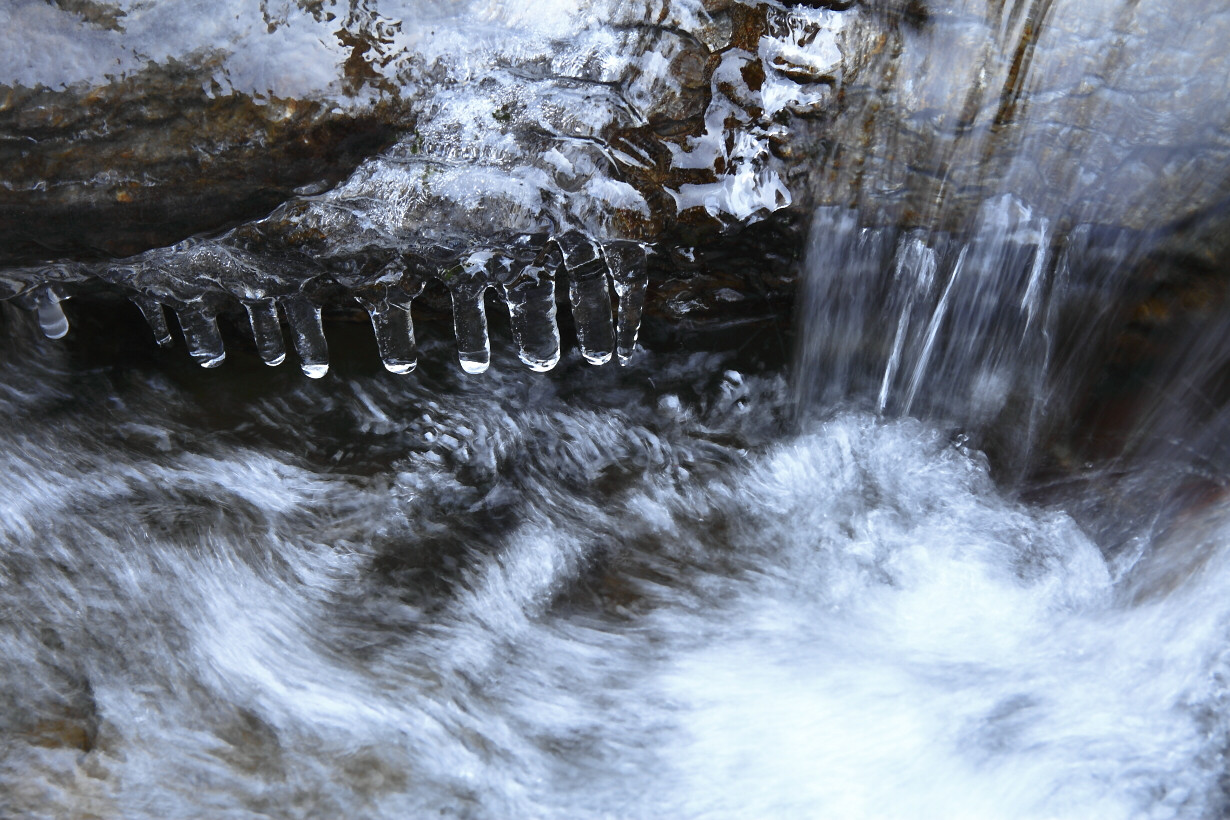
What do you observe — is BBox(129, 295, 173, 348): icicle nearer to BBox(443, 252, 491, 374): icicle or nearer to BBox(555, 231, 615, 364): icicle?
BBox(443, 252, 491, 374): icicle

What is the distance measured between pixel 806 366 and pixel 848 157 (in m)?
0.82

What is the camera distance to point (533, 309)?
267 cm

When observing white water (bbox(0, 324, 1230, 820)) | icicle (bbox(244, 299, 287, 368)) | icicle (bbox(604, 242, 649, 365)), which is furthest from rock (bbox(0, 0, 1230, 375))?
white water (bbox(0, 324, 1230, 820))

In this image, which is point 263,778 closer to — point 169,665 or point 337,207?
point 169,665

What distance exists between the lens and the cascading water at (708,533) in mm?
2150

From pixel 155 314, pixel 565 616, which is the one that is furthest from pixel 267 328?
pixel 565 616

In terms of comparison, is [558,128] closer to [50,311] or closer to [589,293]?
[589,293]

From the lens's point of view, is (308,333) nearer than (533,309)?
No

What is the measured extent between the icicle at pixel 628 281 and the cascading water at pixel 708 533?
0.06ft

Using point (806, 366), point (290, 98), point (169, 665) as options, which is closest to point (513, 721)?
point (169, 665)

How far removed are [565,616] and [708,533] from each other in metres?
0.57

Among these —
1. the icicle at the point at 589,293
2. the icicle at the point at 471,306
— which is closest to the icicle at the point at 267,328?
the icicle at the point at 471,306

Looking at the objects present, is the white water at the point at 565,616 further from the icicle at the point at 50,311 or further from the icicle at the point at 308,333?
the icicle at the point at 308,333

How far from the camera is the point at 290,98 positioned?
2.31 m
